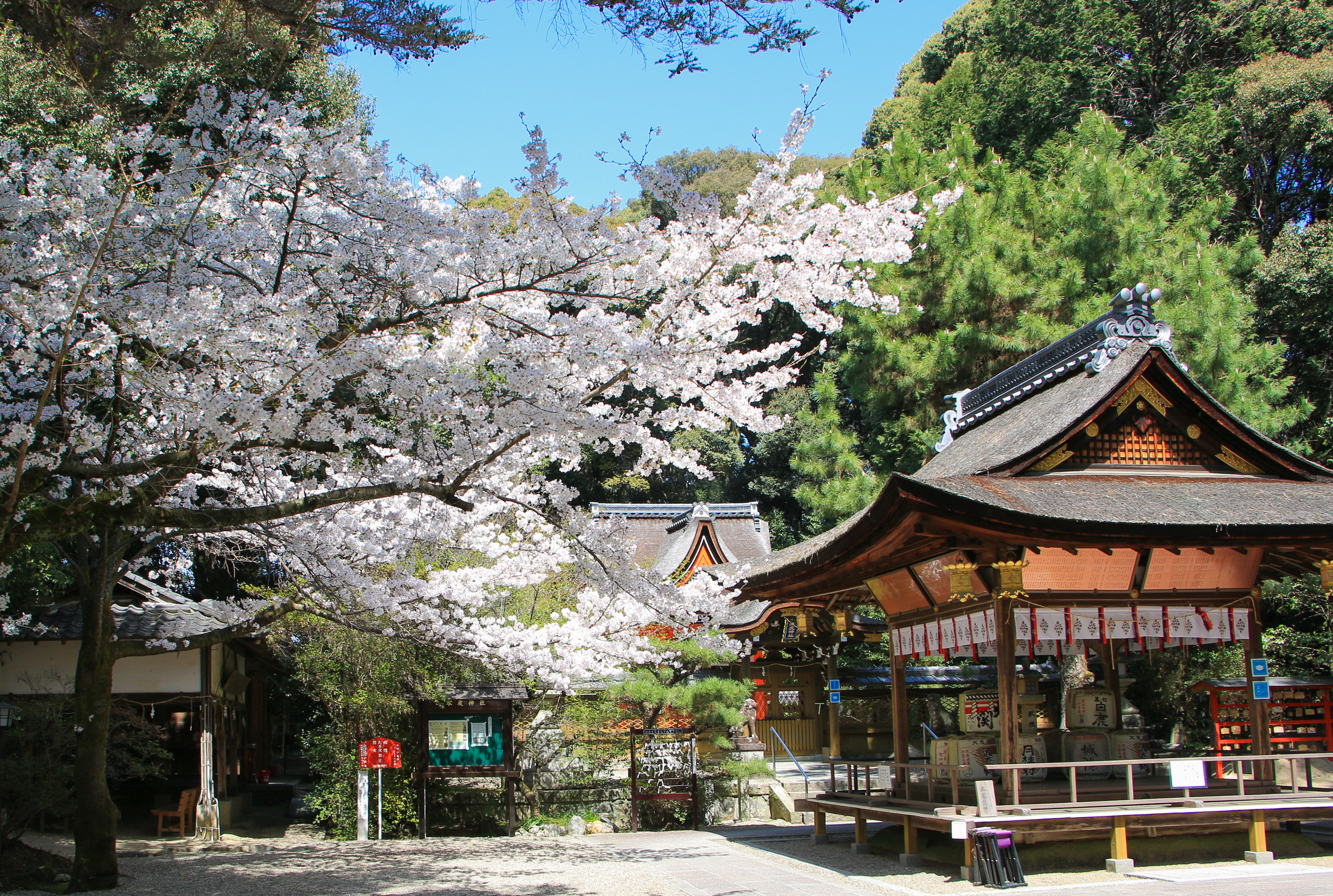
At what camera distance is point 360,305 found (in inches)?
259

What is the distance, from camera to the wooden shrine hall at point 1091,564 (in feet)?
29.3

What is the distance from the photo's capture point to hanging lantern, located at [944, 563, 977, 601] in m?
9.09

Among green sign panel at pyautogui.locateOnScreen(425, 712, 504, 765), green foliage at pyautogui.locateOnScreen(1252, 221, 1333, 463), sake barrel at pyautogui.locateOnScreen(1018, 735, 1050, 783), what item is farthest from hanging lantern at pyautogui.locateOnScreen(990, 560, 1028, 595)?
green foliage at pyautogui.locateOnScreen(1252, 221, 1333, 463)

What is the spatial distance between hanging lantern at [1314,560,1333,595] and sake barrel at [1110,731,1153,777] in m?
2.41

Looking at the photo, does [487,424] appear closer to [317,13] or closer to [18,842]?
[317,13]

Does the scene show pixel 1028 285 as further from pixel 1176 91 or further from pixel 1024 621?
pixel 1176 91

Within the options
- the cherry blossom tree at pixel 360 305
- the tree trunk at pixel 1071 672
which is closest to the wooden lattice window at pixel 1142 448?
the cherry blossom tree at pixel 360 305

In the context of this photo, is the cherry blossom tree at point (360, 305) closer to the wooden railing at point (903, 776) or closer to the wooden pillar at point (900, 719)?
the wooden railing at point (903, 776)

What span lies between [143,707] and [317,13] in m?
11.7

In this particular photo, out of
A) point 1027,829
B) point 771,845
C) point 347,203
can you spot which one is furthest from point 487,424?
point 771,845

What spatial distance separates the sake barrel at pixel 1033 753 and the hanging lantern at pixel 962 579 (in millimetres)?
1884

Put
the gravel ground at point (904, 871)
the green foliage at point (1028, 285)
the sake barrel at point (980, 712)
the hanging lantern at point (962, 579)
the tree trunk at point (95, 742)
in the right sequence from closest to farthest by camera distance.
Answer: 1. the tree trunk at point (95, 742)
2. the gravel ground at point (904, 871)
3. the hanging lantern at point (962, 579)
4. the sake barrel at point (980, 712)
5. the green foliage at point (1028, 285)

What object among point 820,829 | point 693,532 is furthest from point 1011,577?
point 693,532

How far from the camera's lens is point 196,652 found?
13.3m
